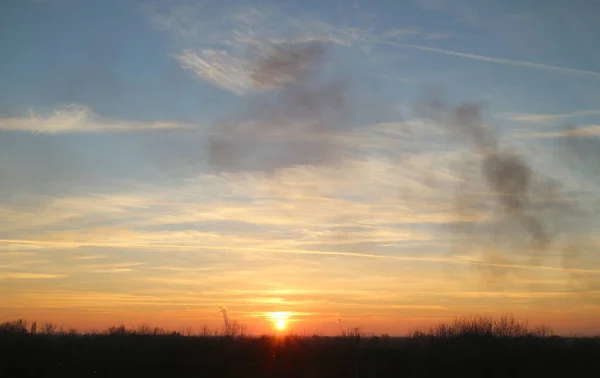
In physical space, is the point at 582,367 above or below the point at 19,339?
below

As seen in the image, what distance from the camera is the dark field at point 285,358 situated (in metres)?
29.8

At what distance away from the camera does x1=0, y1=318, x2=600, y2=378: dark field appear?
2984cm

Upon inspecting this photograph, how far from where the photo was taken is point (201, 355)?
35.4 metres

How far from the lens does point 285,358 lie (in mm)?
34906

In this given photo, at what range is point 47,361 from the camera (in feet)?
99.0

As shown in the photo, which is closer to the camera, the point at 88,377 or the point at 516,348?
the point at 88,377

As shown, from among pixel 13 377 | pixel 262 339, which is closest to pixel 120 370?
pixel 13 377

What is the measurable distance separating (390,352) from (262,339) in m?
10.3

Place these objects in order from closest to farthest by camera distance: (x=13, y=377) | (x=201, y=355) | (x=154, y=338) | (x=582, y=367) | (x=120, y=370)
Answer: (x=13, y=377)
(x=120, y=370)
(x=582, y=367)
(x=201, y=355)
(x=154, y=338)

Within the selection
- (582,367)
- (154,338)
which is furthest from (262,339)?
(582,367)

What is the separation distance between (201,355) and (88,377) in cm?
856

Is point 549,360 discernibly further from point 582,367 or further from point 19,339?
point 19,339

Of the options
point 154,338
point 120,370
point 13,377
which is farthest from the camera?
point 154,338

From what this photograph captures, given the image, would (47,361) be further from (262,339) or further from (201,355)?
(262,339)
